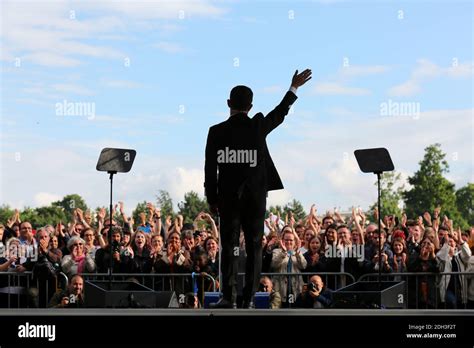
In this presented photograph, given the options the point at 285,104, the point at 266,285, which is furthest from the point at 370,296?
the point at 266,285

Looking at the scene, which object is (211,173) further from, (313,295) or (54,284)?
(54,284)

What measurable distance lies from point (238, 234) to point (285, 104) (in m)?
1.19

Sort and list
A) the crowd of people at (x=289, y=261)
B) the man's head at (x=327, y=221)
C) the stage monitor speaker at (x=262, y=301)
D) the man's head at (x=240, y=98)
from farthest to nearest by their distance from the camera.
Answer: the man's head at (x=327, y=221) < the crowd of people at (x=289, y=261) < the stage monitor speaker at (x=262, y=301) < the man's head at (x=240, y=98)

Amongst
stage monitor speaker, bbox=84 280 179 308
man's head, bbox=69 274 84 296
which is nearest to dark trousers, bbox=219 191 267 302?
stage monitor speaker, bbox=84 280 179 308

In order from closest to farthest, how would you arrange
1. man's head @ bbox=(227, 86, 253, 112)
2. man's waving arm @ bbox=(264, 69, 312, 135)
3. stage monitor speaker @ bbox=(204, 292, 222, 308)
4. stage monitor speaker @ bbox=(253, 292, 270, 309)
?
man's head @ bbox=(227, 86, 253, 112) < man's waving arm @ bbox=(264, 69, 312, 135) < stage monitor speaker @ bbox=(253, 292, 270, 309) < stage monitor speaker @ bbox=(204, 292, 222, 308)

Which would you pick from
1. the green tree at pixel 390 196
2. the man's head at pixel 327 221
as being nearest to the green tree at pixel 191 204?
the green tree at pixel 390 196

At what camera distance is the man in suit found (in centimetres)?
697

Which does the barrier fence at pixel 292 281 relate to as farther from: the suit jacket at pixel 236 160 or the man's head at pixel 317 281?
the suit jacket at pixel 236 160

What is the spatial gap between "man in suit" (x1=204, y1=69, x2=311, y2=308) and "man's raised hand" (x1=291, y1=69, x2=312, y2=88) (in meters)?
0.50

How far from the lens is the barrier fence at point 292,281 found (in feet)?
36.5

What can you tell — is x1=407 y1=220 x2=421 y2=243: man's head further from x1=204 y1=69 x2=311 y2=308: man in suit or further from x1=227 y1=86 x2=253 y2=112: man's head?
x1=227 y1=86 x2=253 y2=112: man's head

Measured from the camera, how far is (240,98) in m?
7.09
